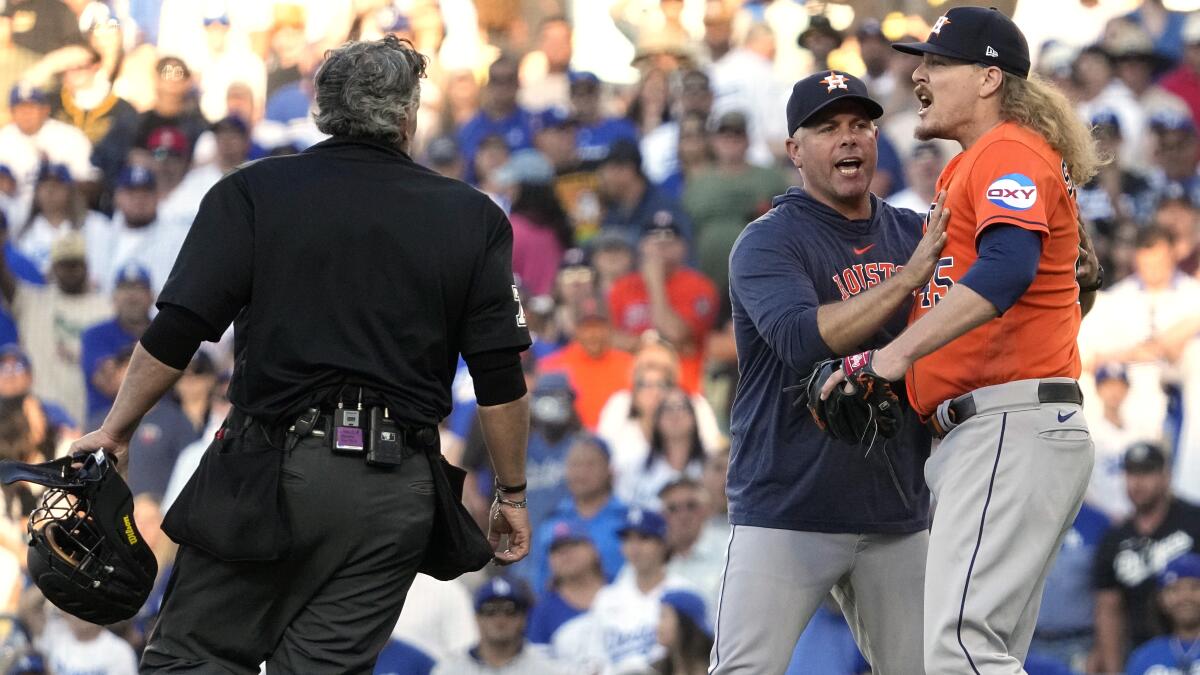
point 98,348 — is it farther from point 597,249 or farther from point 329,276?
point 329,276

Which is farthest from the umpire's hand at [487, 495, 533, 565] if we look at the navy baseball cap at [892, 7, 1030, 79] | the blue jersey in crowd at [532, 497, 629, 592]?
the blue jersey in crowd at [532, 497, 629, 592]

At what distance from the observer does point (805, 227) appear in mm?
4117

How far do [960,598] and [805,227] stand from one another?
1169mm

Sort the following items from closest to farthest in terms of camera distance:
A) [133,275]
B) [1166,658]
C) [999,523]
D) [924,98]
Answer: [999,523] < [924,98] < [1166,658] < [133,275]

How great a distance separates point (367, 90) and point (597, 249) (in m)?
4.71

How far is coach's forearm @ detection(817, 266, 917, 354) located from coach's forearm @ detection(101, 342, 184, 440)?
60.0 inches

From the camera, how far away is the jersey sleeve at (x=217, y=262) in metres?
3.37

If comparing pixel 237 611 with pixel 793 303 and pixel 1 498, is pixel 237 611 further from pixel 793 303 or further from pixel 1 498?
pixel 1 498

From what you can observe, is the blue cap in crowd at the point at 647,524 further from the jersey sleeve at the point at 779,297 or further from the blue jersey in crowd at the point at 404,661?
the jersey sleeve at the point at 779,297

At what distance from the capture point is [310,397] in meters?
3.39

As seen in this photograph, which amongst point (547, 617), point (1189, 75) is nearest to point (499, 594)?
point (547, 617)

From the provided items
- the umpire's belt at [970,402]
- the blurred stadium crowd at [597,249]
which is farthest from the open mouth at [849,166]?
the blurred stadium crowd at [597,249]

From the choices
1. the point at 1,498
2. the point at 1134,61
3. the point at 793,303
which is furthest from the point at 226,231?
the point at 1134,61

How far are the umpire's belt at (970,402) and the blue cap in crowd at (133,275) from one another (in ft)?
19.3
